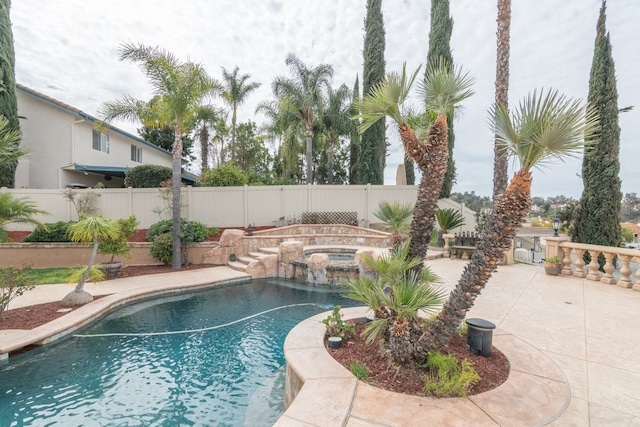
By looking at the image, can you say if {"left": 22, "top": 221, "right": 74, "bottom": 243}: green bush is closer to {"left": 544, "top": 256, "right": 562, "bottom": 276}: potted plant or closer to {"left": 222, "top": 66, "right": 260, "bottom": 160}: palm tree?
{"left": 222, "top": 66, "right": 260, "bottom": 160}: palm tree

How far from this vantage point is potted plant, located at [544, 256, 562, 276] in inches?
338

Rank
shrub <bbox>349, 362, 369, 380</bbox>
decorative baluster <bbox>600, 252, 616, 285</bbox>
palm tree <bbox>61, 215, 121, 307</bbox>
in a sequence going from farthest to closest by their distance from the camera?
decorative baluster <bbox>600, 252, 616, 285</bbox>
palm tree <bbox>61, 215, 121, 307</bbox>
shrub <bbox>349, 362, 369, 380</bbox>

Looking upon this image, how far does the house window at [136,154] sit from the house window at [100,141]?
2356 millimetres

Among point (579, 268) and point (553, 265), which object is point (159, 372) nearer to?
point (553, 265)

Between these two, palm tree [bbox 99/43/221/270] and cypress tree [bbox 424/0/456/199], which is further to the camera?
cypress tree [bbox 424/0/456/199]

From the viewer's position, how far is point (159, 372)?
4.37 m

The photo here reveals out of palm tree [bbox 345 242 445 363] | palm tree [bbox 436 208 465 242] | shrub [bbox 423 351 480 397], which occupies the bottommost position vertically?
shrub [bbox 423 351 480 397]

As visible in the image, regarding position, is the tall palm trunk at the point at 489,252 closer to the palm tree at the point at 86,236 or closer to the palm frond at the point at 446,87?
the palm frond at the point at 446,87

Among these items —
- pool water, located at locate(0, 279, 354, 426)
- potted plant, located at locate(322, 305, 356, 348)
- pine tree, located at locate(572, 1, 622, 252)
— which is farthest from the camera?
pine tree, located at locate(572, 1, 622, 252)

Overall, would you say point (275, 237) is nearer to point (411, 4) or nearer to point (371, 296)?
point (371, 296)

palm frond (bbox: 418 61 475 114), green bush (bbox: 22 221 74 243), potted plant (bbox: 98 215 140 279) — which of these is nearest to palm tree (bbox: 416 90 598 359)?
palm frond (bbox: 418 61 475 114)

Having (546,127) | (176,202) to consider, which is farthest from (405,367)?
(176,202)

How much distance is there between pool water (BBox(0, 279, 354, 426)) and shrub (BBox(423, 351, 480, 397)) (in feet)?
5.94

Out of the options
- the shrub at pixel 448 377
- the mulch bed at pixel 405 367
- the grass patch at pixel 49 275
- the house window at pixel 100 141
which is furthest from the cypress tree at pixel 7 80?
the shrub at pixel 448 377
